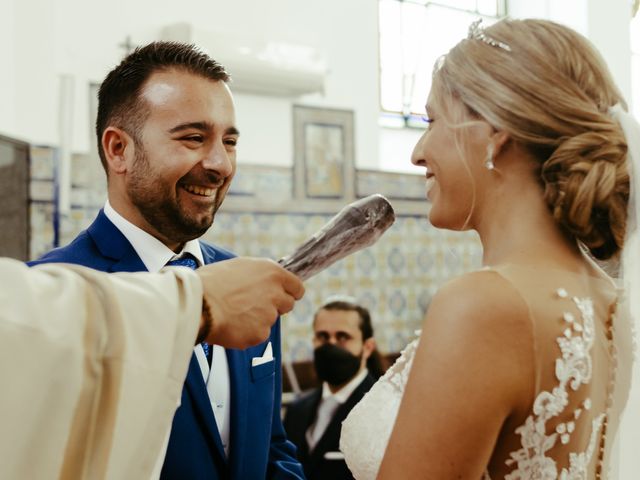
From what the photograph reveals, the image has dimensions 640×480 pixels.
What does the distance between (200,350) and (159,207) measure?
38cm

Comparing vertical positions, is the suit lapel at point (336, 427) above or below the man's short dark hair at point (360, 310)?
below

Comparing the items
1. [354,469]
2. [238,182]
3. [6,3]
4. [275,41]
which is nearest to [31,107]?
[6,3]

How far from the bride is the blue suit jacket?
0.30 metres

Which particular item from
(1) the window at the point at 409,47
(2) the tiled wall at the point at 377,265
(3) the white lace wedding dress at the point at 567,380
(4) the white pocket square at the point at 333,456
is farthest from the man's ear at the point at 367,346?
(1) the window at the point at 409,47

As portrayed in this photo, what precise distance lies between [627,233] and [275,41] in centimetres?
562

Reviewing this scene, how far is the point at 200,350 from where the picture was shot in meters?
1.91

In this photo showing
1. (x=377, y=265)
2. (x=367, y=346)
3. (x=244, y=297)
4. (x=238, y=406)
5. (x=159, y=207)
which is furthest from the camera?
(x=377, y=265)

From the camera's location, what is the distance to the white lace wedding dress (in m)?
1.41

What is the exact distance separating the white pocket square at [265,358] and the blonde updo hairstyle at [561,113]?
830mm

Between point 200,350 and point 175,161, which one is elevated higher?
A: point 175,161

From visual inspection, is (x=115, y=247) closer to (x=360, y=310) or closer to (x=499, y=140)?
(x=499, y=140)

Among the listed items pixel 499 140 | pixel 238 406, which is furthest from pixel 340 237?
pixel 238 406

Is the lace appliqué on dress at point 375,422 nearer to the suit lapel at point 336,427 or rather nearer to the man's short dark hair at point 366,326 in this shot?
the suit lapel at point 336,427

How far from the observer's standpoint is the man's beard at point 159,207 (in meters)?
2.01
